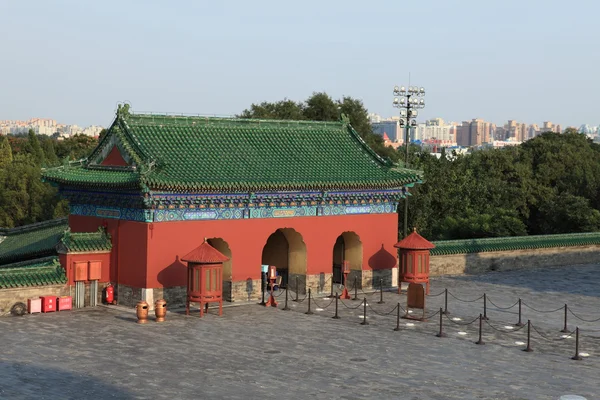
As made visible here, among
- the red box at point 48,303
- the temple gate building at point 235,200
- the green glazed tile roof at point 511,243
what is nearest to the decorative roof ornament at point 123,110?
the temple gate building at point 235,200

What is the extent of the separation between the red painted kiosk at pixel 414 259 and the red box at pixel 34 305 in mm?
12277

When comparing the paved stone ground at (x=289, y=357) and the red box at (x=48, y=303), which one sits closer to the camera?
the paved stone ground at (x=289, y=357)

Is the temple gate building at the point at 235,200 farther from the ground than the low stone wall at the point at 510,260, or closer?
farther from the ground

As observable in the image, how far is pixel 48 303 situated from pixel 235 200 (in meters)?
6.65

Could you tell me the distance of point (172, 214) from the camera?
95.1ft

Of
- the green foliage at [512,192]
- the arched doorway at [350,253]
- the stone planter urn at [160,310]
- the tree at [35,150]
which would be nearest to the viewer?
the stone planter urn at [160,310]

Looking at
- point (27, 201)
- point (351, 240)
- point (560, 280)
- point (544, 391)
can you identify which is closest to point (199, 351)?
point (544, 391)

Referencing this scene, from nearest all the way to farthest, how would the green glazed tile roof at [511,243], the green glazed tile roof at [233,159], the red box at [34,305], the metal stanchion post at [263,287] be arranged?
the red box at [34,305] < the green glazed tile roof at [233,159] < the metal stanchion post at [263,287] < the green glazed tile roof at [511,243]

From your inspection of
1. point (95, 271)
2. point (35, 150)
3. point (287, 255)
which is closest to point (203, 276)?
point (95, 271)

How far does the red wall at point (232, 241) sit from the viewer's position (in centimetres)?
2873

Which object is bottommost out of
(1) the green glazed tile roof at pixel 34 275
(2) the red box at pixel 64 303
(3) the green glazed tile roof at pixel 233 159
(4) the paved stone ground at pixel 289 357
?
(4) the paved stone ground at pixel 289 357

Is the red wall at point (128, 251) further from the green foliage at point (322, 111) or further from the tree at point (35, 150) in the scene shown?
the tree at point (35, 150)

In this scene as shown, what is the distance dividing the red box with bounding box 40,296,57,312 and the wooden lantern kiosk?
13.2ft

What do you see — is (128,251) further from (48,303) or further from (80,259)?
(48,303)
